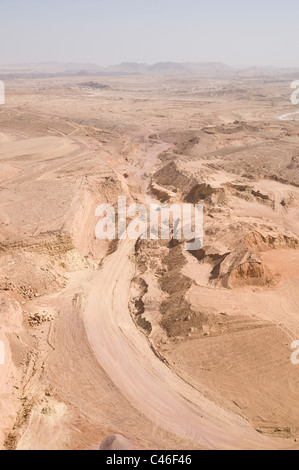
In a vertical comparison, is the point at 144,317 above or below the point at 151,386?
above

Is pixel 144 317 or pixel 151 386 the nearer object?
pixel 151 386

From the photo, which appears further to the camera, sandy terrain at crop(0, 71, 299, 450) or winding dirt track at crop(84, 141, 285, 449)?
sandy terrain at crop(0, 71, 299, 450)

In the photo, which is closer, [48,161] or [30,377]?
[30,377]
